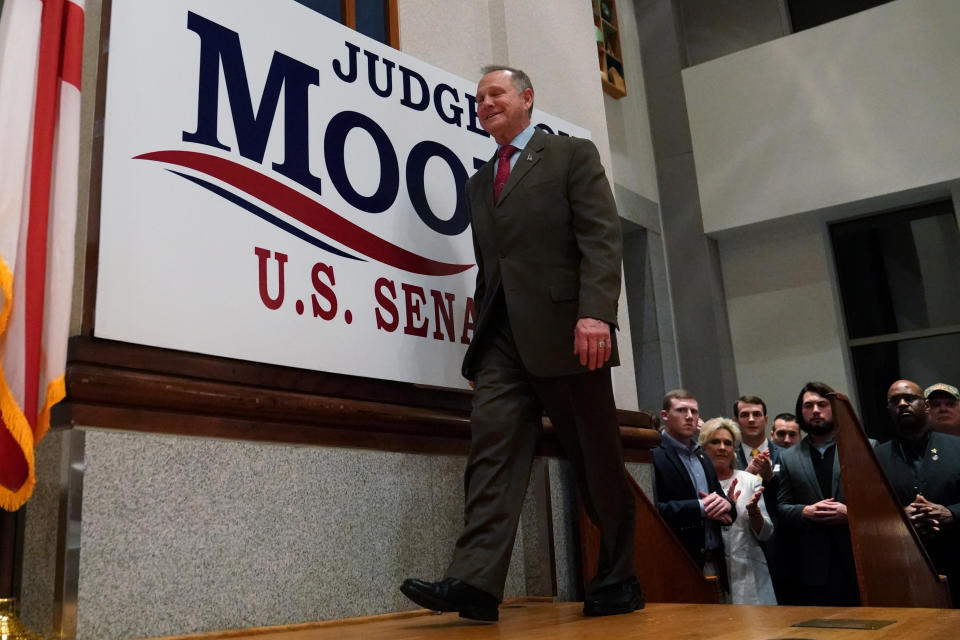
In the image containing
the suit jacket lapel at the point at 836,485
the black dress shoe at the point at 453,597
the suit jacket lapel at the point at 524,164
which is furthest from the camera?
the suit jacket lapel at the point at 836,485

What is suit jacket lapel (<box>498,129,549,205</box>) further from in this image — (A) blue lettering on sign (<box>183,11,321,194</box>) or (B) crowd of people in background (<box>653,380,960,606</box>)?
(B) crowd of people in background (<box>653,380,960,606</box>)

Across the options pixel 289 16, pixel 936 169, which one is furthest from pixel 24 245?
pixel 936 169

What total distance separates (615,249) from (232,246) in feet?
3.49

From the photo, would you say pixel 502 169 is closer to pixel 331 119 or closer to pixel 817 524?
pixel 331 119

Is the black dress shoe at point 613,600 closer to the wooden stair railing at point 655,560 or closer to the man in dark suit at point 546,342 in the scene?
the man in dark suit at point 546,342

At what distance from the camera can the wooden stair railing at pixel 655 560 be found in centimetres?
329

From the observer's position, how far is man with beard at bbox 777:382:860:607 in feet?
12.4

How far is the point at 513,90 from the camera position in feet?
9.61

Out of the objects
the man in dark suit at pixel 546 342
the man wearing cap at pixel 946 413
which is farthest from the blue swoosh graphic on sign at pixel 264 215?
Answer: the man wearing cap at pixel 946 413

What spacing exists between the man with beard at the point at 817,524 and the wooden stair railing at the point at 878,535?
1.35 ft

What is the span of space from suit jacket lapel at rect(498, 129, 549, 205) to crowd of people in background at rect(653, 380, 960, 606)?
1685 mm

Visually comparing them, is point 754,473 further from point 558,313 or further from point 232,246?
point 232,246

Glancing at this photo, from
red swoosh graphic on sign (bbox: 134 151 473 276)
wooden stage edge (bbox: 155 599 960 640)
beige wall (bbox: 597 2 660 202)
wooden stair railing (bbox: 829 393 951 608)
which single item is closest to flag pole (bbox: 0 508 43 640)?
wooden stage edge (bbox: 155 599 960 640)

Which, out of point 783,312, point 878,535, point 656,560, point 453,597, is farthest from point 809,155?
point 453,597
